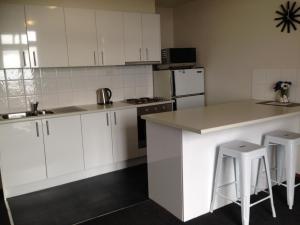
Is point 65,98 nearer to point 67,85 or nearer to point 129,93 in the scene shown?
point 67,85

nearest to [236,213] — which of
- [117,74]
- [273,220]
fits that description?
[273,220]

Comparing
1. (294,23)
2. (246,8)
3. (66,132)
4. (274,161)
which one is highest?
(246,8)

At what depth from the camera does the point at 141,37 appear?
3.95 meters

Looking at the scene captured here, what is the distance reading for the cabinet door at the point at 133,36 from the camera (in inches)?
150

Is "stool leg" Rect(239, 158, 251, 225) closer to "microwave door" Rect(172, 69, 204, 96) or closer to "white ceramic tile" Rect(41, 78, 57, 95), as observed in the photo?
"microwave door" Rect(172, 69, 204, 96)

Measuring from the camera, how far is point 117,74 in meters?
4.14

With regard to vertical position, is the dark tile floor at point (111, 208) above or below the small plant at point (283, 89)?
below

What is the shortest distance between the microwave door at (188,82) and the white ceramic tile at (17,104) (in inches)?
80.6

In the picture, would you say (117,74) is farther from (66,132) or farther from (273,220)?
(273,220)

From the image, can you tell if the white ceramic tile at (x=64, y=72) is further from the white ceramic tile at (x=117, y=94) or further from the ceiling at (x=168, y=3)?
the ceiling at (x=168, y=3)

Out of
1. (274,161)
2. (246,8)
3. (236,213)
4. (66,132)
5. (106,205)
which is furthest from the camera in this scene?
(246,8)

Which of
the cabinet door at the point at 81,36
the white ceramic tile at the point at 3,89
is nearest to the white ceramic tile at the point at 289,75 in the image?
the cabinet door at the point at 81,36

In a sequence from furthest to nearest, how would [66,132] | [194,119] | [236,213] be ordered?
[66,132] → [236,213] → [194,119]

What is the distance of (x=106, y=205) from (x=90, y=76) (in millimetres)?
1877
